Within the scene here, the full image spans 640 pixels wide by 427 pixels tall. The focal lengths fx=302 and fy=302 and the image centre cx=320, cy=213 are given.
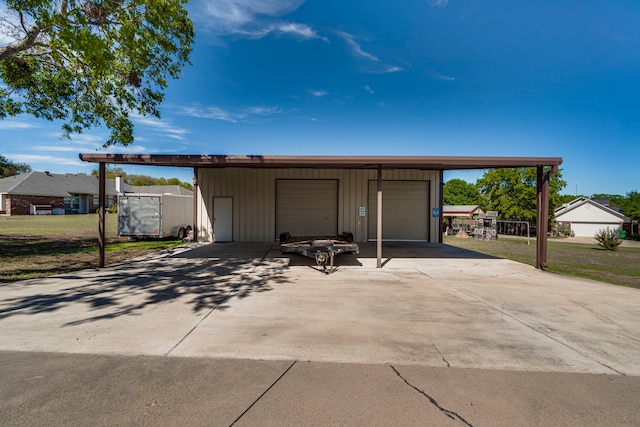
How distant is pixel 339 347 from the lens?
150 inches

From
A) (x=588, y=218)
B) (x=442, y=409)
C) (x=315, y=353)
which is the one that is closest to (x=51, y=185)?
(x=315, y=353)

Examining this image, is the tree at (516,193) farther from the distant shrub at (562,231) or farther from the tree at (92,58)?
the tree at (92,58)

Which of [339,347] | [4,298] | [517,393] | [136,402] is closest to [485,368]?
[517,393]

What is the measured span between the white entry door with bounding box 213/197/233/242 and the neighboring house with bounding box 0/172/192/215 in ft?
116

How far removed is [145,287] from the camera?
21.4 ft

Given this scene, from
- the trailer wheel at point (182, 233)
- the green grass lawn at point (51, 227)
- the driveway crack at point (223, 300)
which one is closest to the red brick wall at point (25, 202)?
the green grass lawn at point (51, 227)

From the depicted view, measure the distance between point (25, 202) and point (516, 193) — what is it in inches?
2476

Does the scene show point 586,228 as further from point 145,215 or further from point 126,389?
point 126,389

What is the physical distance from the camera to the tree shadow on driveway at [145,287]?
17.1 ft

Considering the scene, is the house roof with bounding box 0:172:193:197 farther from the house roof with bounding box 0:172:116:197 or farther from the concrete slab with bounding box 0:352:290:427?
the concrete slab with bounding box 0:352:290:427

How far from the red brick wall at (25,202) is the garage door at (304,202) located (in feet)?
142

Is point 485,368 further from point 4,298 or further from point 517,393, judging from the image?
point 4,298

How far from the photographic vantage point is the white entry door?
15.1 m

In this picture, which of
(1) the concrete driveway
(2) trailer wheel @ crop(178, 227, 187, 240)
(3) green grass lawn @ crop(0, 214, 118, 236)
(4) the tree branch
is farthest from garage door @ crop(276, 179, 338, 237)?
(3) green grass lawn @ crop(0, 214, 118, 236)
